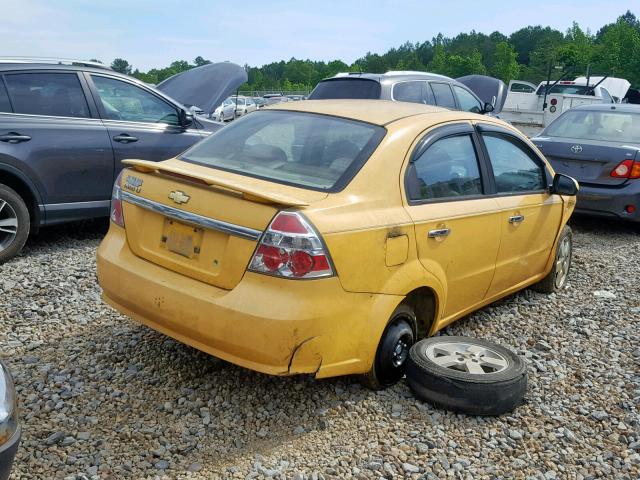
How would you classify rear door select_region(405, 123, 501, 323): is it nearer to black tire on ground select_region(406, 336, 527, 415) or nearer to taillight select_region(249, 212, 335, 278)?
black tire on ground select_region(406, 336, 527, 415)

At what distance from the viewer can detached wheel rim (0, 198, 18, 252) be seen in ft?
18.9

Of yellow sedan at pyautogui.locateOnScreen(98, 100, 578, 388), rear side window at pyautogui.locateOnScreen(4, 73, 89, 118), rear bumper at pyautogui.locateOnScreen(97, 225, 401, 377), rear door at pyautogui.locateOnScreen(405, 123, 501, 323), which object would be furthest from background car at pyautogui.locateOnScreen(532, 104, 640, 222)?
rear side window at pyautogui.locateOnScreen(4, 73, 89, 118)

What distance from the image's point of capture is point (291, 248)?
10.2ft

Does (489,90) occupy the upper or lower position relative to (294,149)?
lower

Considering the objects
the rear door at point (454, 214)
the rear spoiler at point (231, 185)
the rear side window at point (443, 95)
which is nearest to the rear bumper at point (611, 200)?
the rear side window at point (443, 95)

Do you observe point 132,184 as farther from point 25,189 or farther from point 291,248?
point 25,189

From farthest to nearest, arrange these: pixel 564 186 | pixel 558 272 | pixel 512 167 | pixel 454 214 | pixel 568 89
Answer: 1. pixel 568 89
2. pixel 558 272
3. pixel 564 186
4. pixel 512 167
5. pixel 454 214

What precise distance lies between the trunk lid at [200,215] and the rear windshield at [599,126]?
20.9ft

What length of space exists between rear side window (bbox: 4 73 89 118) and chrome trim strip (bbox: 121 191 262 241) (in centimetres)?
287

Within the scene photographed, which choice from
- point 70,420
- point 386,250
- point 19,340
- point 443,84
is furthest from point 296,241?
point 443,84

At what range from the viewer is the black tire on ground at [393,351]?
3625 millimetres

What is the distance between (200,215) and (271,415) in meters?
1.11

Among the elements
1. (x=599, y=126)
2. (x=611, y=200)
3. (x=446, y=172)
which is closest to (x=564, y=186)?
(x=446, y=172)

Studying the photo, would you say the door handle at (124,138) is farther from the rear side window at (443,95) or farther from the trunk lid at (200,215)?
the rear side window at (443,95)
